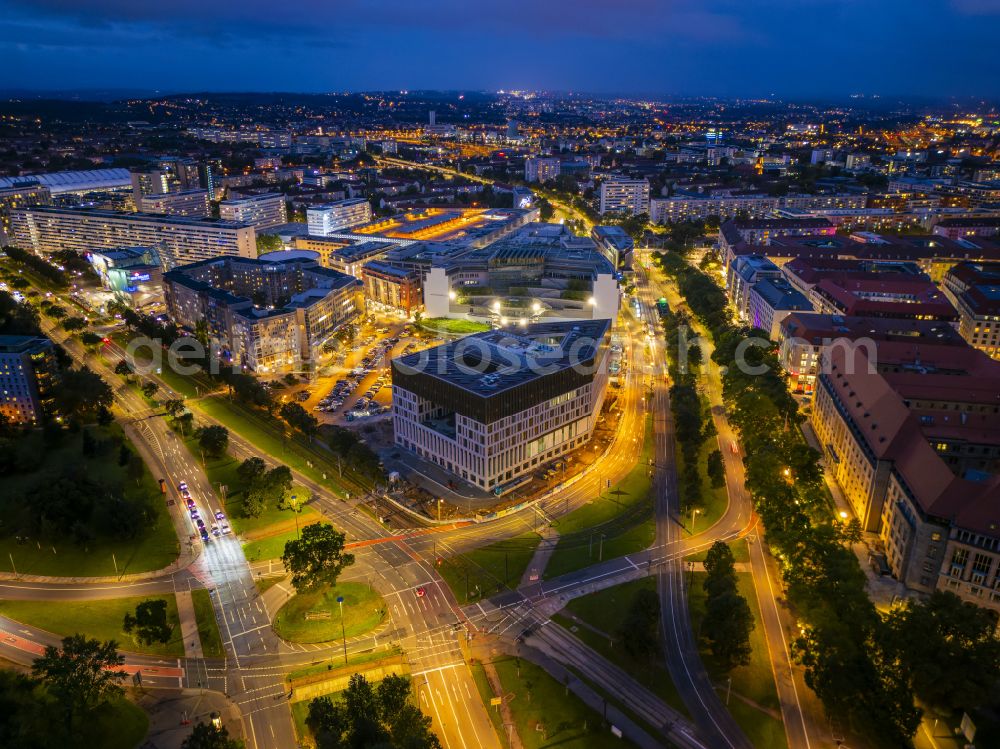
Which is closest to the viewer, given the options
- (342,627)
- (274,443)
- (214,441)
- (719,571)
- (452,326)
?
(342,627)

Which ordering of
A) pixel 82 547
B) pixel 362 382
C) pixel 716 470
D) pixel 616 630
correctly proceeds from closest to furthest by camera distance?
pixel 616 630 → pixel 82 547 → pixel 716 470 → pixel 362 382

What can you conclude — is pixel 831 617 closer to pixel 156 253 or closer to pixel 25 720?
pixel 25 720

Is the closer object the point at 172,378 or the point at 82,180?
the point at 172,378

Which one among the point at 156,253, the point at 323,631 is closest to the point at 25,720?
the point at 323,631

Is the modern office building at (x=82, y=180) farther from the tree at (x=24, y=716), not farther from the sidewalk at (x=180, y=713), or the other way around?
the sidewalk at (x=180, y=713)

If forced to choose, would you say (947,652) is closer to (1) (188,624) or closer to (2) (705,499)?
(2) (705,499)

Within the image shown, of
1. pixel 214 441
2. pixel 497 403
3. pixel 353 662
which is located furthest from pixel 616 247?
pixel 353 662

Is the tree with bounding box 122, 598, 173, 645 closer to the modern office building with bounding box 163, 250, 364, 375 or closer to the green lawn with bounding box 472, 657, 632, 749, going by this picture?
the green lawn with bounding box 472, 657, 632, 749
